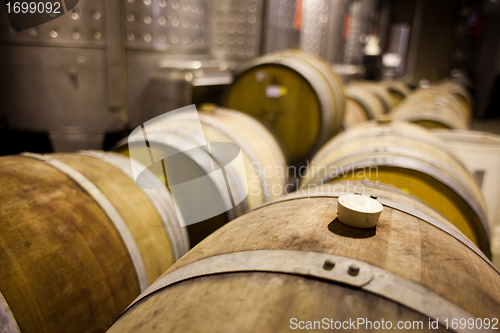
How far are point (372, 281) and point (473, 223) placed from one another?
4.47 ft

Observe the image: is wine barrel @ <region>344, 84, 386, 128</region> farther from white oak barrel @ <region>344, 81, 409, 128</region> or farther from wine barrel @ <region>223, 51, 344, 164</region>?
wine barrel @ <region>223, 51, 344, 164</region>

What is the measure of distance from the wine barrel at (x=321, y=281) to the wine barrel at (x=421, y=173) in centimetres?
75

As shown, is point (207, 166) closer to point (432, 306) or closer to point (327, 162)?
point (327, 162)

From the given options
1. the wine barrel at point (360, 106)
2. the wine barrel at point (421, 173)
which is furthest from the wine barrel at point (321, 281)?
the wine barrel at point (360, 106)

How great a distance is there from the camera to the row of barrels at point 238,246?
78 cm

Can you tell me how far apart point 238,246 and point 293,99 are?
3098 mm

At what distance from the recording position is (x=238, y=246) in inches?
39.8

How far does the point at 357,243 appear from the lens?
38.1 inches

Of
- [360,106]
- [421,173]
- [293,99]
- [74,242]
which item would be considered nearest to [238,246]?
[74,242]

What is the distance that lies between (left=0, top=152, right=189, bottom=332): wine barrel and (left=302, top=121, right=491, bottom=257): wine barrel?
Result: 3.40ft

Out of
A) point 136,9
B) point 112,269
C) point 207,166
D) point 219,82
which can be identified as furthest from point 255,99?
point 112,269

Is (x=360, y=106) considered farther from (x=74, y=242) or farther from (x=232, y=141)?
(x=74, y=242)

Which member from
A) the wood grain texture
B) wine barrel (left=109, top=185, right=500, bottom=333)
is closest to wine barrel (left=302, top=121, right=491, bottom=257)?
wine barrel (left=109, top=185, right=500, bottom=333)

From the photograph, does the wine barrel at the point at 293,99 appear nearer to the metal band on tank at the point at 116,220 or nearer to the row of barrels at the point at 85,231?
the row of barrels at the point at 85,231
